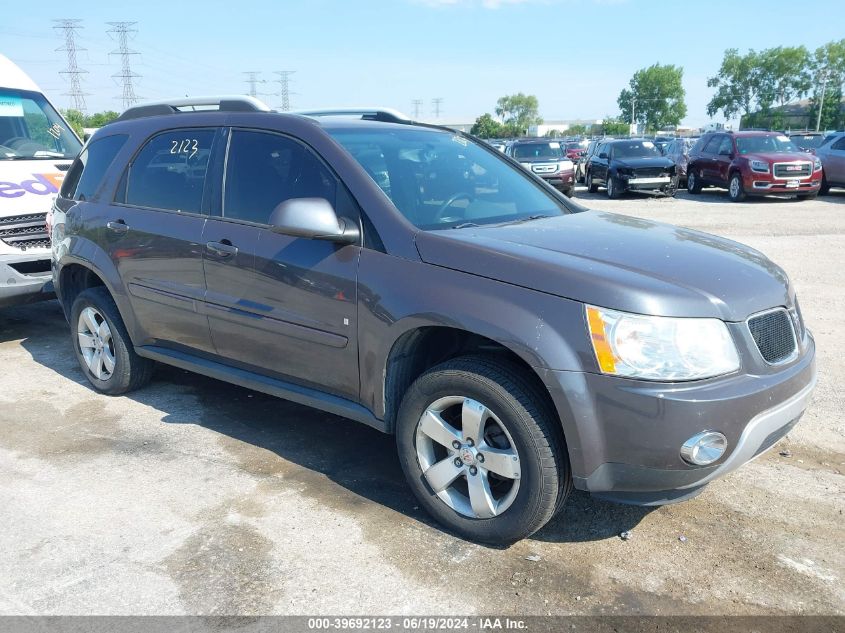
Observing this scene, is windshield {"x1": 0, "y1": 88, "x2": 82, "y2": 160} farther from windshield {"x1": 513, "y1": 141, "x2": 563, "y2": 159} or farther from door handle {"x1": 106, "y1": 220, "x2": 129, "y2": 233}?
windshield {"x1": 513, "y1": 141, "x2": 563, "y2": 159}

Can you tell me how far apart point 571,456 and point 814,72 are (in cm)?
13508

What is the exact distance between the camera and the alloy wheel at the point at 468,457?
3162 mm

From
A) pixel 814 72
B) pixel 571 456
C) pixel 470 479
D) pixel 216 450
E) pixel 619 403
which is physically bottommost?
pixel 216 450

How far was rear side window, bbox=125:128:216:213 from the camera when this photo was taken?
14.4 ft

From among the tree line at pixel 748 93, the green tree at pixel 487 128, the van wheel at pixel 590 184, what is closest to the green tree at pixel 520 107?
the tree line at pixel 748 93

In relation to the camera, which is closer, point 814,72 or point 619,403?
point 619,403

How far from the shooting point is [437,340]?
3576 millimetres

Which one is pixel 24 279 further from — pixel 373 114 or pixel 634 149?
pixel 634 149

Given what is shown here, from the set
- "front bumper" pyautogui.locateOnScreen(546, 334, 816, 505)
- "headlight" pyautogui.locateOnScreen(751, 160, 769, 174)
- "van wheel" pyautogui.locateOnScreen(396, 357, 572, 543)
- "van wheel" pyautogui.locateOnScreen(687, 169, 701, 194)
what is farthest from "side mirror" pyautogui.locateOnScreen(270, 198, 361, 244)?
"van wheel" pyautogui.locateOnScreen(687, 169, 701, 194)

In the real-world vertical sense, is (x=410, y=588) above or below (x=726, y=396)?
below

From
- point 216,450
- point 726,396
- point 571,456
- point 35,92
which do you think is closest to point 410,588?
point 571,456

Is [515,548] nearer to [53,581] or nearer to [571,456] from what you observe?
[571,456]

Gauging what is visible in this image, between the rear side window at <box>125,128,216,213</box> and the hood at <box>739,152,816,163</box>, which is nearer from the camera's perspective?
the rear side window at <box>125,128,216,213</box>

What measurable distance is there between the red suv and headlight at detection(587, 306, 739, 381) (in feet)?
56.8
